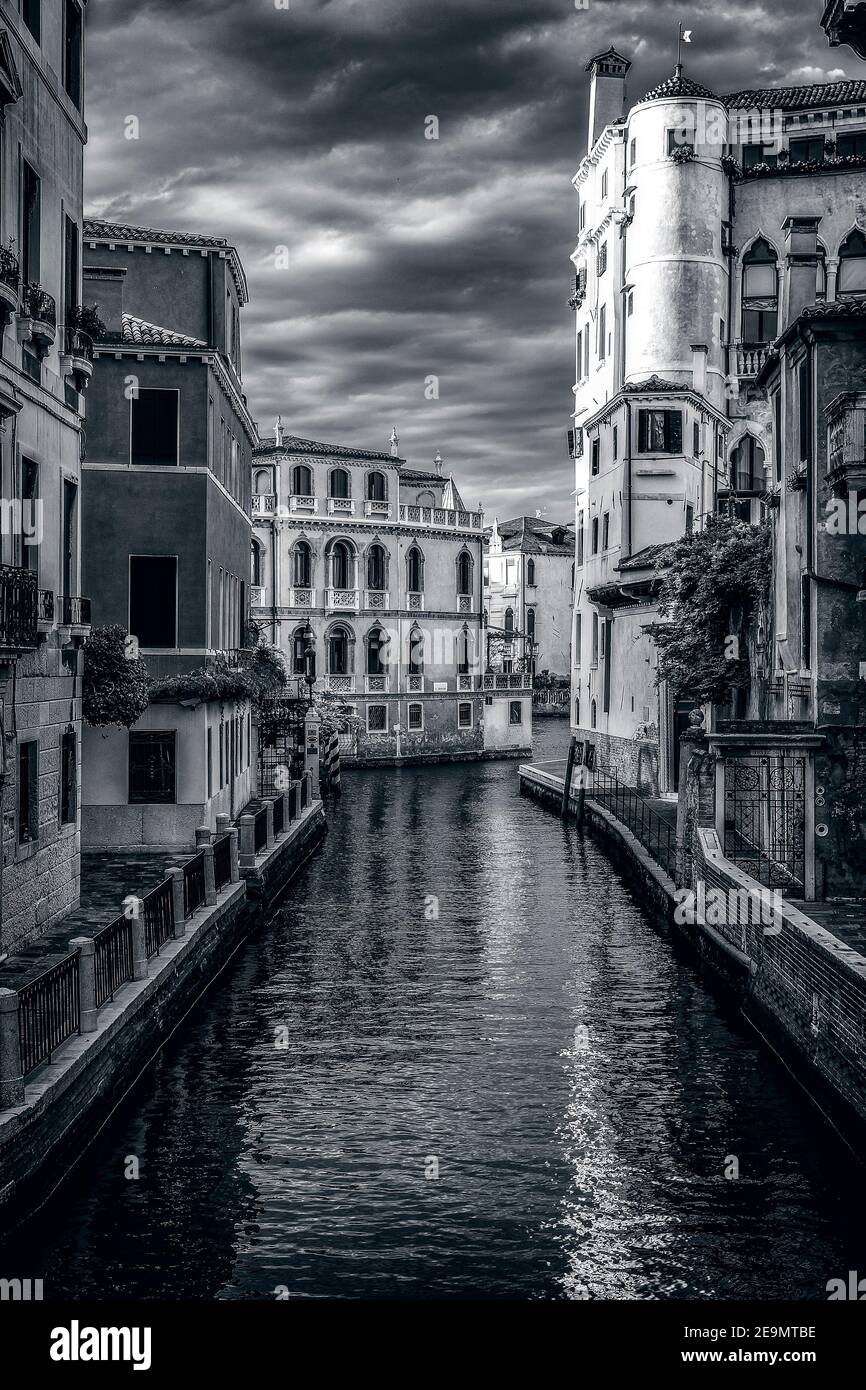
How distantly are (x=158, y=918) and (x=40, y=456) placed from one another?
18.1 feet

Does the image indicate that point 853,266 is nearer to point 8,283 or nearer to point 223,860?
point 223,860

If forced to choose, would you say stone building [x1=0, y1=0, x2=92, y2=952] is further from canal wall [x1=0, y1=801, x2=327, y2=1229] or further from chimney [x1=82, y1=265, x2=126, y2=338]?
chimney [x1=82, y1=265, x2=126, y2=338]

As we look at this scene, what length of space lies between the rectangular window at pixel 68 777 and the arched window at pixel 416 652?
40876 mm

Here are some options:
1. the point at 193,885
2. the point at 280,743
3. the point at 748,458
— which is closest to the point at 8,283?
the point at 193,885

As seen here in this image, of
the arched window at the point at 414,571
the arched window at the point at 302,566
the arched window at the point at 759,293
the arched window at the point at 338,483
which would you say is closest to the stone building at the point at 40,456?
the arched window at the point at 759,293

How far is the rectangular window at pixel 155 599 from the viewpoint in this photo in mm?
25766

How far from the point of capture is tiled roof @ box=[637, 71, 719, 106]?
4394 cm

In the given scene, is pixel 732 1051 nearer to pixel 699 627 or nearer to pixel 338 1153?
pixel 338 1153

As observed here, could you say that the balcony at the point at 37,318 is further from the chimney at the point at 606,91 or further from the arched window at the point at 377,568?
the arched window at the point at 377,568

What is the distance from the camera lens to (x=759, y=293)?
4475cm

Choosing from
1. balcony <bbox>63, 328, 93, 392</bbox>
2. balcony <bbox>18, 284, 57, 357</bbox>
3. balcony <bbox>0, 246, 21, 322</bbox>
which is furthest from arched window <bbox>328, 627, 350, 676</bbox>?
balcony <bbox>0, 246, 21, 322</bbox>

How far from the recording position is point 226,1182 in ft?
39.2

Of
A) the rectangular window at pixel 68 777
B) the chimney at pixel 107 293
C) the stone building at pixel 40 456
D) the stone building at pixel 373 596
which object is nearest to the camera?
the stone building at pixel 40 456
